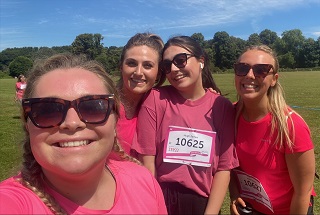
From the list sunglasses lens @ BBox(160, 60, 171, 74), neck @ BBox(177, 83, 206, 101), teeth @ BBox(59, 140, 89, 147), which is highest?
sunglasses lens @ BBox(160, 60, 171, 74)

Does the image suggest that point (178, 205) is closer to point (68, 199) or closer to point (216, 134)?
point (216, 134)

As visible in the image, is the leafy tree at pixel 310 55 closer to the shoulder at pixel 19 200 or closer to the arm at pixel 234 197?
the arm at pixel 234 197

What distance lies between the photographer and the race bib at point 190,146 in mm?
2590

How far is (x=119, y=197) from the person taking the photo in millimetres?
1654

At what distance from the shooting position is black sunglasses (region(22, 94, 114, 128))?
1461 mm

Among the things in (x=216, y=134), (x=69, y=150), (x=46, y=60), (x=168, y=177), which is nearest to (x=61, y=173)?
(x=69, y=150)

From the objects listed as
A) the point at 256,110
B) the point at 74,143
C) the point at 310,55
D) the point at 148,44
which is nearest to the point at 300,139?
the point at 256,110

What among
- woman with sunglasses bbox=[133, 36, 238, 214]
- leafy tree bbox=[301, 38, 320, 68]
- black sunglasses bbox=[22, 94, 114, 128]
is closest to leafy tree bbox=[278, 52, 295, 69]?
leafy tree bbox=[301, 38, 320, 68]

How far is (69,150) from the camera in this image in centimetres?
144

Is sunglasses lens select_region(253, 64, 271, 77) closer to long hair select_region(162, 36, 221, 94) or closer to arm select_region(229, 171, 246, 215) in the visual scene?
long hair select_region(162, 36, 221, 94)

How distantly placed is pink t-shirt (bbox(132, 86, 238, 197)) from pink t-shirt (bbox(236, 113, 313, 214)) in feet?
0.32

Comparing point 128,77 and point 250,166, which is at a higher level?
A: point 128,77

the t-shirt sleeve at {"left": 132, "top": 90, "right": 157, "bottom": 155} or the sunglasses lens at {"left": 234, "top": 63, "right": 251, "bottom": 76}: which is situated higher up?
the sunglasses lens at {"left": 234, "top": 63, "right": 251, "bottom": 76}

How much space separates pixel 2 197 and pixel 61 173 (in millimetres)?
255
